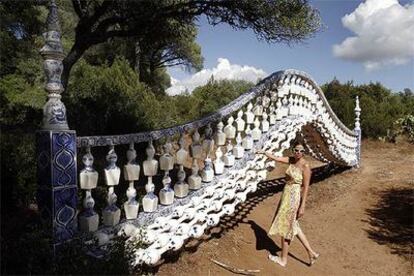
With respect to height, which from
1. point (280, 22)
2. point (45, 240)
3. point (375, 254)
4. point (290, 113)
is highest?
point (280, 22)

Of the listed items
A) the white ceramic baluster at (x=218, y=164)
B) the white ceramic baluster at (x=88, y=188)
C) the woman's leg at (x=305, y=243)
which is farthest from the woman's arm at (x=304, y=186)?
the white ceramic baluster at (x=88, y=188)

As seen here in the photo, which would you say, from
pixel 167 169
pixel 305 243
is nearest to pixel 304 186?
pixel 305 243

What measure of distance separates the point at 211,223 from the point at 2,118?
10.1 m

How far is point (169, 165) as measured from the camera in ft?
13.6

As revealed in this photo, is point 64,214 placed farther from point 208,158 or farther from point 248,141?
point 248,141

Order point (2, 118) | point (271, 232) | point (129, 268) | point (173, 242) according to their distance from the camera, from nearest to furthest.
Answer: point (129, 268) < point (173, 242) < point (271, 232) < point (2, 118)

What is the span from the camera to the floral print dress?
17.6 feet

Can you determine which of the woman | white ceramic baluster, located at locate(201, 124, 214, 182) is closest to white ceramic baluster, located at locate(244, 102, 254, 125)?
the woman

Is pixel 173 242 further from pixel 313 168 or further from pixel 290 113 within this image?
pixel 313 168

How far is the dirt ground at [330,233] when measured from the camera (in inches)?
207

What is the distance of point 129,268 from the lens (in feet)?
11.3

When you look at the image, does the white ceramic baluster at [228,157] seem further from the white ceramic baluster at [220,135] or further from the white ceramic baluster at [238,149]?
the white ceramic baluster at [220,135]

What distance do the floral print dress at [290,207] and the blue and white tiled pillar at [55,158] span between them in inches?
114

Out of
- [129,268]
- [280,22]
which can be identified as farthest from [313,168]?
[129,268]
